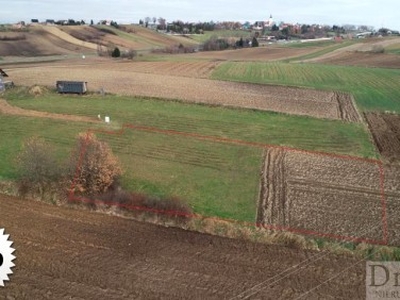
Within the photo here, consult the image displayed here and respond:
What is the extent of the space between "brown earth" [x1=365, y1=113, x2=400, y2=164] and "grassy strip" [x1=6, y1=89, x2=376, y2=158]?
0.91 metres

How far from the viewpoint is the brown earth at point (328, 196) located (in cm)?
2011

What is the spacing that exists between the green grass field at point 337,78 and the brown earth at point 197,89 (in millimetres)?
3171

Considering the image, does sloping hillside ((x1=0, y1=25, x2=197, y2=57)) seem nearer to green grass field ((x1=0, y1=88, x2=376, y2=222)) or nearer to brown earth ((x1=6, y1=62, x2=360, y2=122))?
brown earth ((x1=6, y1=62, x2=360, y2=122))

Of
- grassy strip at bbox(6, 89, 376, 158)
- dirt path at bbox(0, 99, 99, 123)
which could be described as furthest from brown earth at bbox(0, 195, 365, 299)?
dirt path at bbox(0, 99, 99, 123)

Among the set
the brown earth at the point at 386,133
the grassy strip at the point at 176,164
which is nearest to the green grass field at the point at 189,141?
the grassy strip at the point at 176,164

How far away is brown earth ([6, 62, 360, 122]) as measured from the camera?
42.7 meters

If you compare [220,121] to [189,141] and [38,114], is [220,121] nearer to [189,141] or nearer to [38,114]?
[189,141]

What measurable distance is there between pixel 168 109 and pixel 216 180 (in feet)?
55.4

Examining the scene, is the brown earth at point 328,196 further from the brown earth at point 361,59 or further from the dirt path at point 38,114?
the brown earth at point 361,59

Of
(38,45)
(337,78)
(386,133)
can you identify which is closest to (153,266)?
(386,133)

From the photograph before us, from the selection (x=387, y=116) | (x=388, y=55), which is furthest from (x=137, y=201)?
(x=388, y=55)

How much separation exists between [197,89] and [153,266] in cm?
3532

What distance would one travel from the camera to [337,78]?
203 ft

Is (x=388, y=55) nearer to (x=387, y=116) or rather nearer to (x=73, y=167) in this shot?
(x=387, y=116)
